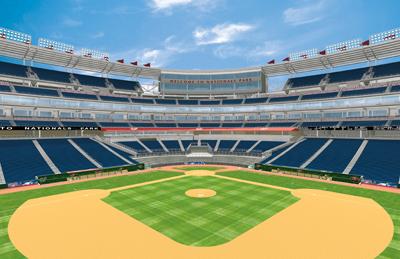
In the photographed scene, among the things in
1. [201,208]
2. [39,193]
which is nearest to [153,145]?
[39,193]

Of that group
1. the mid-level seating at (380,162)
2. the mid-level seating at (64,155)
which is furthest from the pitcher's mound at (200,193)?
the mid-level seating at (380,162)

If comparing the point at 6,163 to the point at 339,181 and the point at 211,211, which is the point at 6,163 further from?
the point at 339,181

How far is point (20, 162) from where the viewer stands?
132 feet

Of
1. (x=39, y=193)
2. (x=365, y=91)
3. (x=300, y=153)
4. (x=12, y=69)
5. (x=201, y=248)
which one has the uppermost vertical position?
(x=12, y=69)

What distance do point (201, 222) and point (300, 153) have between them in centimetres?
3732

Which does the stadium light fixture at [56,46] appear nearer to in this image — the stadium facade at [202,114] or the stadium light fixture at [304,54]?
the stadium facade at [202,114]

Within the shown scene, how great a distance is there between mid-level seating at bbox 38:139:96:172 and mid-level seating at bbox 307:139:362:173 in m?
45.7

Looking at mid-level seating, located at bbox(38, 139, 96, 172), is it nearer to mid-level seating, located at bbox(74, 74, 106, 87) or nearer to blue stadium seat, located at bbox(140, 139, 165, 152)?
blue stadium seat, located at bbox(140, 139, 165, 152)

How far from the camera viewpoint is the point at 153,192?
104 ft

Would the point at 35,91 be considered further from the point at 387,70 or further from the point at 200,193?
the point at 387,70

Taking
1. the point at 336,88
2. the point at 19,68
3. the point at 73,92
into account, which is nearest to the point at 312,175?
the point at 336,88

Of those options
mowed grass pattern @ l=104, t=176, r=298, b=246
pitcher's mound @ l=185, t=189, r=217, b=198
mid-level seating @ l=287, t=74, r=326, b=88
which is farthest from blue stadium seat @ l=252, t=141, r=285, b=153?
pitcher's mound @ l=185, t=189, r=217, b=198

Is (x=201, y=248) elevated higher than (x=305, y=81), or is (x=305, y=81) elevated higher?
(x=305, y=81)

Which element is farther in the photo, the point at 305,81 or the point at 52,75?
the point at 305,81
